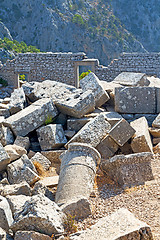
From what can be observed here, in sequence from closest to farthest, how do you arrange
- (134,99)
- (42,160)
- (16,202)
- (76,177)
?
(16,202) → (76,177) → (42,160) → (134,99)

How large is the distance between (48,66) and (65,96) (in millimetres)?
8875

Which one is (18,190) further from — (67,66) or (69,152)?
(67,66)

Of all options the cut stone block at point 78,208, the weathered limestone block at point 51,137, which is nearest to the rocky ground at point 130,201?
the cut stone block at point 78,208

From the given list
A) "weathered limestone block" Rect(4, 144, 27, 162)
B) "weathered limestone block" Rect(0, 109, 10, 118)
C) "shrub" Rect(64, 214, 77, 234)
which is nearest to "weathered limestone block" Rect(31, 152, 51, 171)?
"weathered limestone block" Rect(4, 144, 27, 162)

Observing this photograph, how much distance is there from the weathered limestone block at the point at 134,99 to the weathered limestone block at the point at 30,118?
178 cm

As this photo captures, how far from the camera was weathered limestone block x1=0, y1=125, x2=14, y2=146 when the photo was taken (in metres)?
7.99

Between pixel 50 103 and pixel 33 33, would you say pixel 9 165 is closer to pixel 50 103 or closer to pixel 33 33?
pixel 50 103

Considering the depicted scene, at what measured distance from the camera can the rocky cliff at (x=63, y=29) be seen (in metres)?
58.8

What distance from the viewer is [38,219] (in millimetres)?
4383

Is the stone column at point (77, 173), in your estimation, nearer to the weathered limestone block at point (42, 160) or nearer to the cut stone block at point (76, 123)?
the weathered limestone block at point (42, 160)

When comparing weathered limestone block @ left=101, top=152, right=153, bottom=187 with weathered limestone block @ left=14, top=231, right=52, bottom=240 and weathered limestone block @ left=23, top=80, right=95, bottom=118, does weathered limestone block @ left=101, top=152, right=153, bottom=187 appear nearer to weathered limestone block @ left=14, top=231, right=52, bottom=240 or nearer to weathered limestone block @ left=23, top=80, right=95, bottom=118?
weathered limestone block @ left=14, top=231, right=52, bottom=240

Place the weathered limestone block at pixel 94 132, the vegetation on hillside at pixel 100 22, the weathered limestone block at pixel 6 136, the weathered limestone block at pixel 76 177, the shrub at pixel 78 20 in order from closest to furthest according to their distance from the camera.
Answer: the weathered limestone block at pixel 76 177
the weathered limestone block at pixel 94 132
the weathered limestone block at pixel 6 136
the shrub at pixel 78 20
the vegetation on hillside at pixel 100 22

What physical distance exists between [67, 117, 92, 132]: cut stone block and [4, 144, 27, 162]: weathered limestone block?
1.38 m

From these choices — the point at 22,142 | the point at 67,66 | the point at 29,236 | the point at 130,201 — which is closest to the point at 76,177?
the point at 130,201
